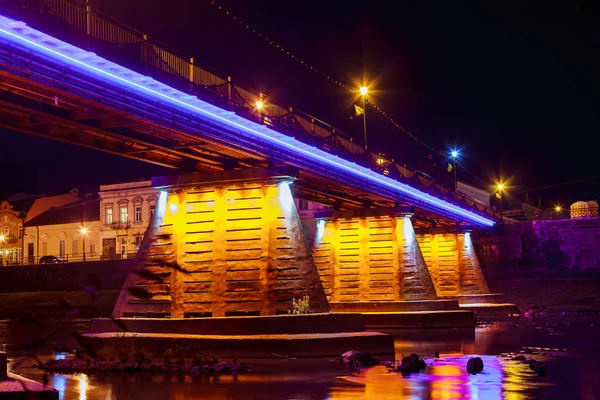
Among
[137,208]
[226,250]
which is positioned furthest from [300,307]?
[137,208]

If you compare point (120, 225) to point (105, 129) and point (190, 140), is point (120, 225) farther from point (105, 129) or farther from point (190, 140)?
point (105, 129)

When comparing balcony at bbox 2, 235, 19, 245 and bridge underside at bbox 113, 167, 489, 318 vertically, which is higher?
balcony at bbox 2, 235, 19, 245

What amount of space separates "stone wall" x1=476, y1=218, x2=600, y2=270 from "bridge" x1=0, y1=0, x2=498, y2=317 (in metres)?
42.8

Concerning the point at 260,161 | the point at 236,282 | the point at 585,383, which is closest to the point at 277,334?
the point at 236,282

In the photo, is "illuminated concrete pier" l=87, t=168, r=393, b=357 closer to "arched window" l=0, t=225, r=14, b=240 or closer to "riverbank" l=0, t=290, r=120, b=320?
"riverbank" l=0, t=290, r=120, b=320

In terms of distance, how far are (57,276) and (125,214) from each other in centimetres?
1563

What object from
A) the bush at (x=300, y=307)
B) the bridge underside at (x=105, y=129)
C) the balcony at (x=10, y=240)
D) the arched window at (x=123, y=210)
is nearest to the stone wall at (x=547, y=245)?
the arched window at (x=123, y=210)

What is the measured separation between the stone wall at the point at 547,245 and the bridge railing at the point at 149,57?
54578mm

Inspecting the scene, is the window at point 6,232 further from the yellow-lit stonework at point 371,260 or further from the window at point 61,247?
the yellow-lit stonework at point 371,260

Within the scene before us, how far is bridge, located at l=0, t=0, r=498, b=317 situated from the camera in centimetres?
1998

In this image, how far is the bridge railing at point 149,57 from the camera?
1845 cm

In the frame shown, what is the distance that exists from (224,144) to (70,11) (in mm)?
10207

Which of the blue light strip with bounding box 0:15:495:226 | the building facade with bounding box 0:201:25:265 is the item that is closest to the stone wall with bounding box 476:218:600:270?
the blue light strip with bounding box 0:15:495:226

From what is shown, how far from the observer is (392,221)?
53.1m
